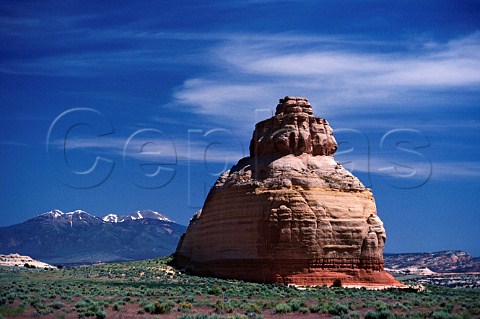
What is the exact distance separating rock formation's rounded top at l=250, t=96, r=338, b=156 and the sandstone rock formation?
7 centimetres

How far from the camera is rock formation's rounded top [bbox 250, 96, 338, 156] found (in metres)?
53.1

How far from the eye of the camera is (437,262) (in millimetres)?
157375

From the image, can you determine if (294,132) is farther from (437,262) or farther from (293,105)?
(437,262)

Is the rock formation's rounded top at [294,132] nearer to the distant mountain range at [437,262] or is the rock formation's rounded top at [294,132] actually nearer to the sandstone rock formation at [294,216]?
the sandstone rock formation at [294,216]

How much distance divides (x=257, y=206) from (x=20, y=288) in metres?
17.2

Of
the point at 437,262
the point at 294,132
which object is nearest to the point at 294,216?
the point at 294,132

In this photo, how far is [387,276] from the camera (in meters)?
51.6

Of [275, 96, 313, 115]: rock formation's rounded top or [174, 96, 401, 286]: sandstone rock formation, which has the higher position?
[275, 96, 313, 115]: rock formation's rounded top

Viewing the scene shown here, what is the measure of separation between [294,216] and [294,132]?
22.7 feet

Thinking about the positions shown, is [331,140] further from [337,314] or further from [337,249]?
[337,314]

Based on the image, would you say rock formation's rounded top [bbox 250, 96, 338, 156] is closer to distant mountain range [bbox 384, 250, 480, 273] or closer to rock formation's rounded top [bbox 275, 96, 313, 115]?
rock formation's rounded top [bbox 275, 96, 313, 115]

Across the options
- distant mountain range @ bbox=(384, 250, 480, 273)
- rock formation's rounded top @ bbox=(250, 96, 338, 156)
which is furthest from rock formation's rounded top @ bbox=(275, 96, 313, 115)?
distant mountain range @ bbox=(384, 250, 480, 273)

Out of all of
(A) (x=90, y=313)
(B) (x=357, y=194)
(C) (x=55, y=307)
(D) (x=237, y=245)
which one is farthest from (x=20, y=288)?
(B) (x=357, y=194)

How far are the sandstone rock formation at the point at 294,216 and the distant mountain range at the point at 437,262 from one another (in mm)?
92773
